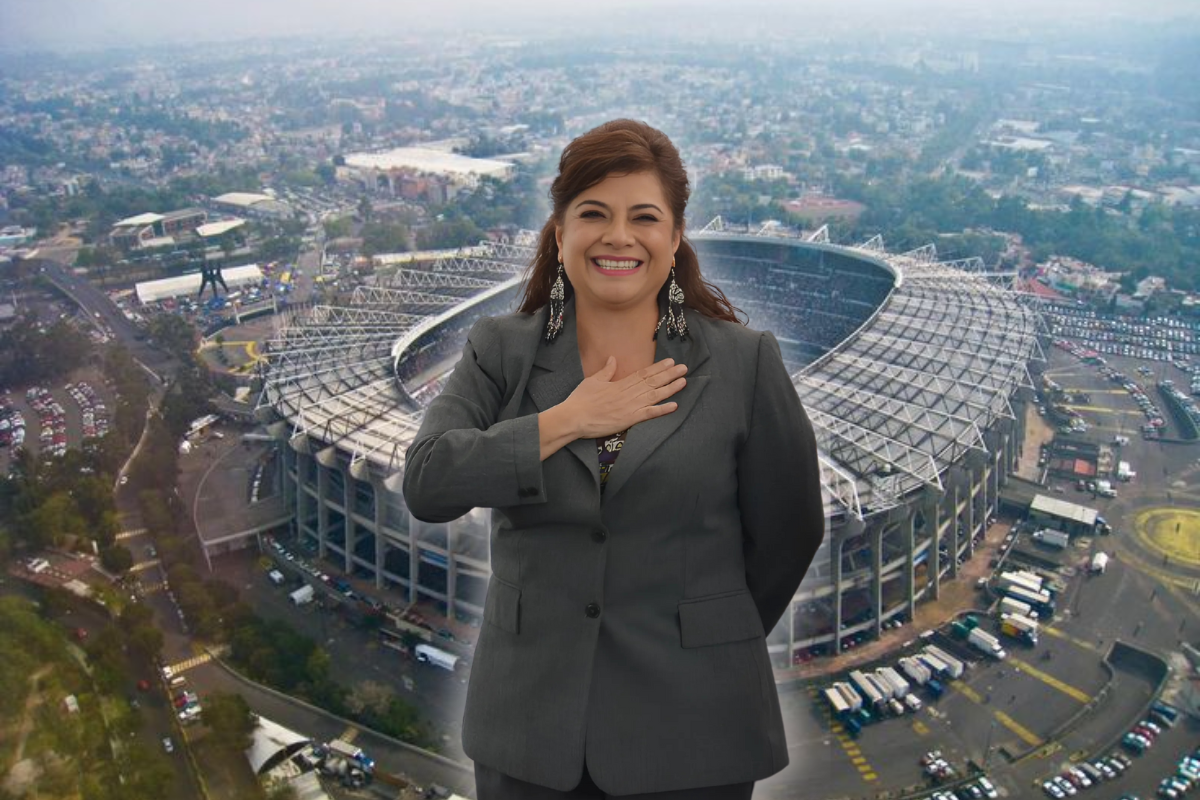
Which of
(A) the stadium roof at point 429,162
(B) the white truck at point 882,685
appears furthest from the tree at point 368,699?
(A) the stadium roof at point 429,162

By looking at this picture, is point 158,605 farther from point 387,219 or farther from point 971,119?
point 971,119

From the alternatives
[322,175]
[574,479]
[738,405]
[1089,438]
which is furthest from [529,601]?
[322,175]

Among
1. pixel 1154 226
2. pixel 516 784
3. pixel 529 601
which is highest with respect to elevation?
pixel 529 601

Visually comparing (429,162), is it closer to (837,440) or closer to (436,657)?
(837,440)

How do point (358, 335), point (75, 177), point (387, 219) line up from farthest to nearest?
point (75, 177)
point (387, 219)
point (358, 335)

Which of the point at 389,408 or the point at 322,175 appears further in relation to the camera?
the point at 322,175

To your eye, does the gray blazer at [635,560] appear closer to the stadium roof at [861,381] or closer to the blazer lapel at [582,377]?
the blazer lapel at [582,377]

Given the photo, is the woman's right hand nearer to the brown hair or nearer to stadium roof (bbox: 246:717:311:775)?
the brown hair

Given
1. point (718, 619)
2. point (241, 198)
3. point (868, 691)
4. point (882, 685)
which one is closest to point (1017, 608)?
point (882, 685)
